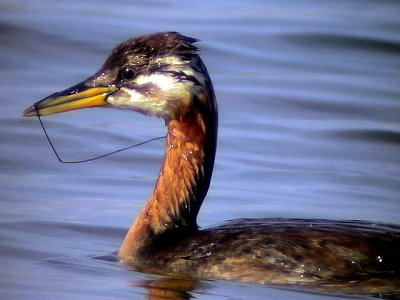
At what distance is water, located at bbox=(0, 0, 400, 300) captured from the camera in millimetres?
10484

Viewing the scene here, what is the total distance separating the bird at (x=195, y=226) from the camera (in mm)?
9523

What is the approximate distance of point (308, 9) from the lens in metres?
20.2

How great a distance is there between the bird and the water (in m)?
0.18

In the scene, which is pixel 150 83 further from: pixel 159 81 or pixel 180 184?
pixel 180 184

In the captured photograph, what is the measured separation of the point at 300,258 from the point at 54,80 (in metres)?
Result: 7.19

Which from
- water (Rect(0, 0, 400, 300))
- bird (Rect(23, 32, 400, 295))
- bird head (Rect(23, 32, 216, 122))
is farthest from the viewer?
water (Rect(0, 0, 400, 300))

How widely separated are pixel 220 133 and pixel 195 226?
4554mm

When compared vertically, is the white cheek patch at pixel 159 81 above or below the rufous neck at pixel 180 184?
above

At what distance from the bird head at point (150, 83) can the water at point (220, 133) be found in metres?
1.02

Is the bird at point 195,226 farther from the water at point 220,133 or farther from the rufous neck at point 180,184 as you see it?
the water at point 220,133

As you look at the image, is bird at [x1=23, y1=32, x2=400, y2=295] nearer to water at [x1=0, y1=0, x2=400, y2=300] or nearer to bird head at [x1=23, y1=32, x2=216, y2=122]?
bird head at [x1=23, y1=32, x2=216, y2=122]

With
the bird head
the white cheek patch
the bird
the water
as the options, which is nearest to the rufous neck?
the bird

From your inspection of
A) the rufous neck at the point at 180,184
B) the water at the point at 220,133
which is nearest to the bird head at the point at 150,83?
the rufous neck at the point at 180,184

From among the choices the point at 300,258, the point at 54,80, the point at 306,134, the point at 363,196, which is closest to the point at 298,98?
the point at 306,134
